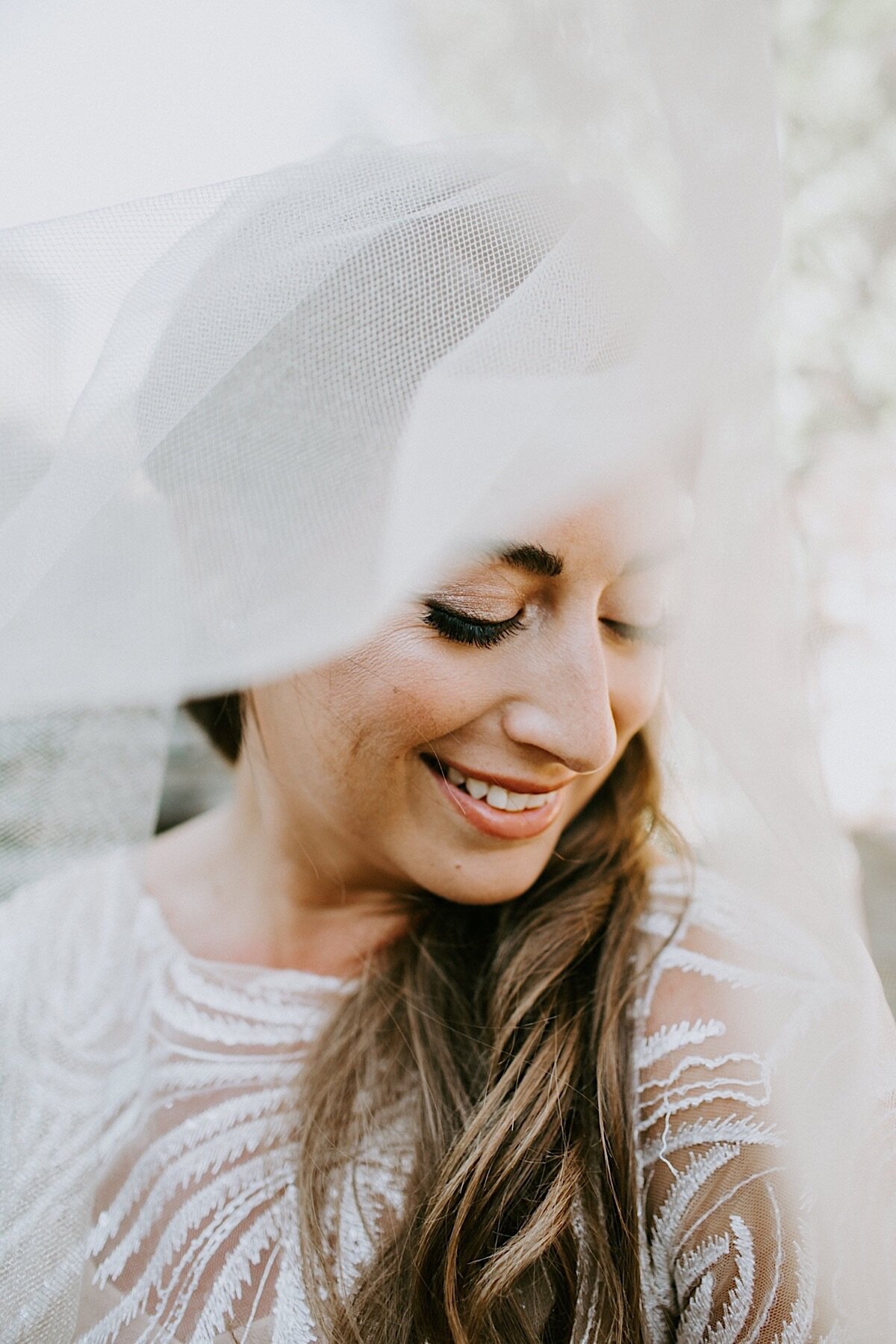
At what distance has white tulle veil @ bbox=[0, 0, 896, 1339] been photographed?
75 cm

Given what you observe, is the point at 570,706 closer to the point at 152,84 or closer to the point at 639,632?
the point at 639,632

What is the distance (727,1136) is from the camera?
90cm

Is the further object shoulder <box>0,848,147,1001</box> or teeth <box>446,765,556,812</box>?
shoulder <box>0,848,147,1001</box>

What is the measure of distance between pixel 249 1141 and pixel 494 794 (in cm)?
49

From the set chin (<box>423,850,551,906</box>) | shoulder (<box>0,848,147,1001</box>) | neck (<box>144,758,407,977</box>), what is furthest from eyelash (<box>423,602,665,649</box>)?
shoulder (<box>0,848,147,1001</box>)

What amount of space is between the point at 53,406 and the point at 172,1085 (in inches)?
31.6

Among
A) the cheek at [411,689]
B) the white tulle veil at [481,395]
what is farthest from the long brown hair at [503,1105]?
the cheek at [411,689]

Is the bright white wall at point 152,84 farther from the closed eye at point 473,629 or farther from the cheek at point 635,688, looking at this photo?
the cheek at point 635,688

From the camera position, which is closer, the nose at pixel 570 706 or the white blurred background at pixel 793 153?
the white blurred background at pixel 793 153

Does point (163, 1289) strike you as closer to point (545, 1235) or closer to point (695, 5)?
point (545, 1235)

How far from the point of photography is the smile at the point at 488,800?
1010 mm

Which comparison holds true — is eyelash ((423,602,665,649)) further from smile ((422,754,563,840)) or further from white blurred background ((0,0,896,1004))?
white blurred background ((0,0,896,1004))

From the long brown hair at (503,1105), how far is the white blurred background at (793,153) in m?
0.33

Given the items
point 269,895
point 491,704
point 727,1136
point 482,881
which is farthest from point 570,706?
point 269,895
